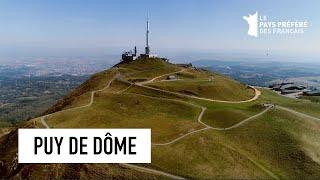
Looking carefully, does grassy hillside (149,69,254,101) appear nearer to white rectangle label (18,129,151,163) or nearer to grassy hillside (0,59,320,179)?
grassy hillside (0,59,320,179)

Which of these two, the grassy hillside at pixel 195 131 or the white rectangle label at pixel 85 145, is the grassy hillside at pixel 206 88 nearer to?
the grassy hillside at pixel 195 131

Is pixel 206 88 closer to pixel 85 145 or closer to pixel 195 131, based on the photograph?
pixel 195 131

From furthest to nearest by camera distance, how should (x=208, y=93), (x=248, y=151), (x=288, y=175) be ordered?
1. (x=208, y=93)
2. (x=248, y=151)
3. (x=288, y=175)

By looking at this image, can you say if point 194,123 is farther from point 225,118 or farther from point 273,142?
point 273,142

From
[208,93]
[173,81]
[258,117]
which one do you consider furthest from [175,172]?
[173,81]

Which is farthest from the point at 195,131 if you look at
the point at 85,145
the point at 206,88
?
the point at 85,145

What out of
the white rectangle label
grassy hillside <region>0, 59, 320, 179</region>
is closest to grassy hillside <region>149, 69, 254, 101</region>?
grassy hillside <region>0, 59, 320, 179</region>
